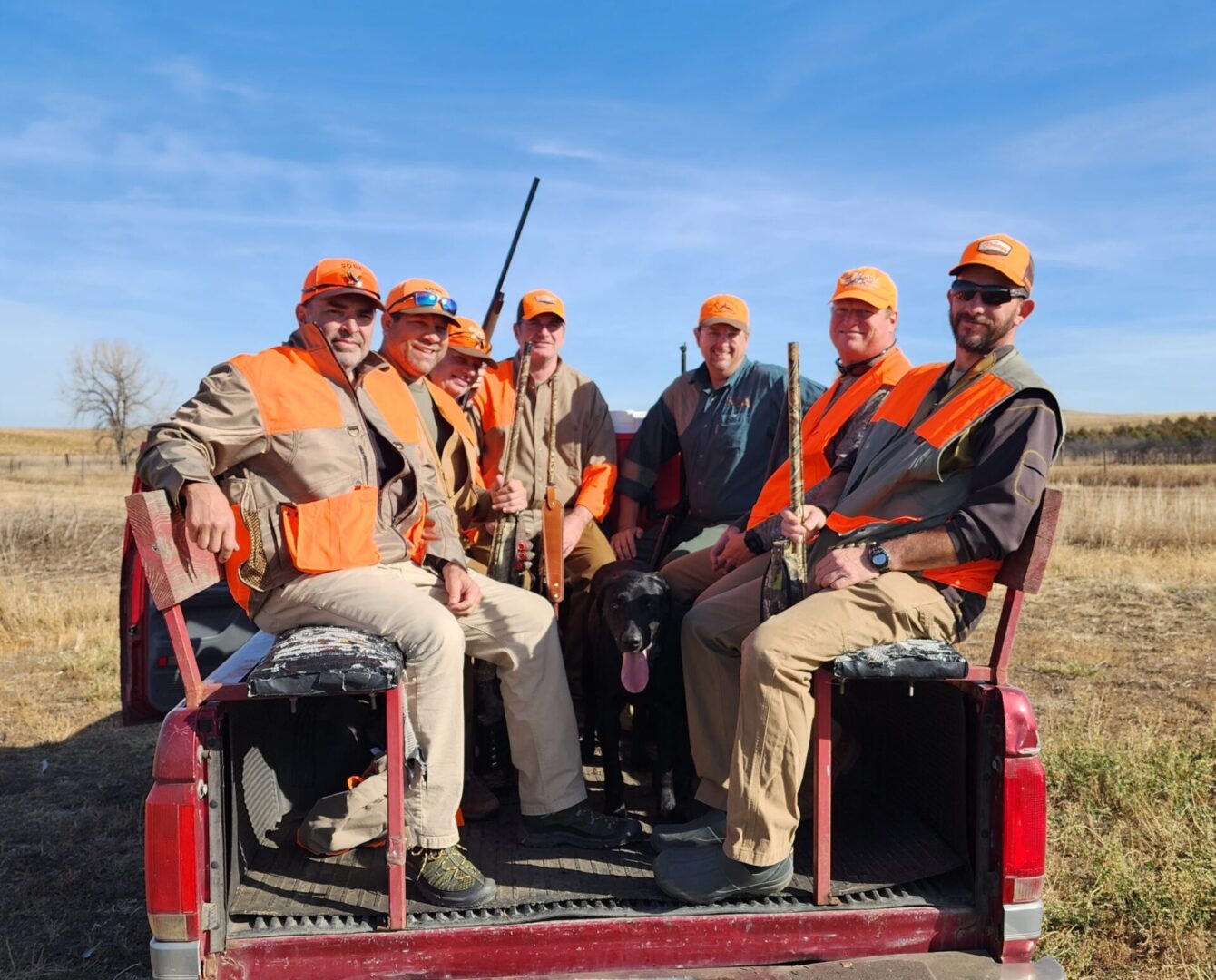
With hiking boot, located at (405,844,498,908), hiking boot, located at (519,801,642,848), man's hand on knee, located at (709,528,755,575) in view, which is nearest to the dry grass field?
hiking boot, located at (405,844,498,908)

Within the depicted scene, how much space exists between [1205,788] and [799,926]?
2.96 metres

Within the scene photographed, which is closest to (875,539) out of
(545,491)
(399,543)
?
(399,543)

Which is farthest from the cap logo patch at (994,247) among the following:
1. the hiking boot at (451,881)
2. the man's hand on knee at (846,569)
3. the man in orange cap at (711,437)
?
the hiking boot at (451,881)

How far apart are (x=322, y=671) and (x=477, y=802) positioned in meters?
1.39

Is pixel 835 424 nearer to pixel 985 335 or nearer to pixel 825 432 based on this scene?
pixel 825 432

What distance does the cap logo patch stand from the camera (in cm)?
332

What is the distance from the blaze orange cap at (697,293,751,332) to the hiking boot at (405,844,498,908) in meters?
2.92

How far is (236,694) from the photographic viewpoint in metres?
2.65

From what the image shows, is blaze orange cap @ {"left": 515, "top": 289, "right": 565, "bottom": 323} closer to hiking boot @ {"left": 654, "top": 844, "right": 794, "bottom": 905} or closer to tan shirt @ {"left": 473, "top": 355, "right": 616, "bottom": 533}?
tan shirt @ {"left": 473, "top": 355, "right": 616, "bottom": 533}

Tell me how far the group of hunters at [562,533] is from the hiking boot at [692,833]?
0.5 inches

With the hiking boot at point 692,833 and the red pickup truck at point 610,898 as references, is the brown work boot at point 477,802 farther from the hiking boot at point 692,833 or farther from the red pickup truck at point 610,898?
the hiking boot at point 692,833

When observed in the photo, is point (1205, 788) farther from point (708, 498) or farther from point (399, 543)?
point (399, 543)

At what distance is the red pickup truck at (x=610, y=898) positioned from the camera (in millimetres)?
2512

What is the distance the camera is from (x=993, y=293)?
3305 millimetres
